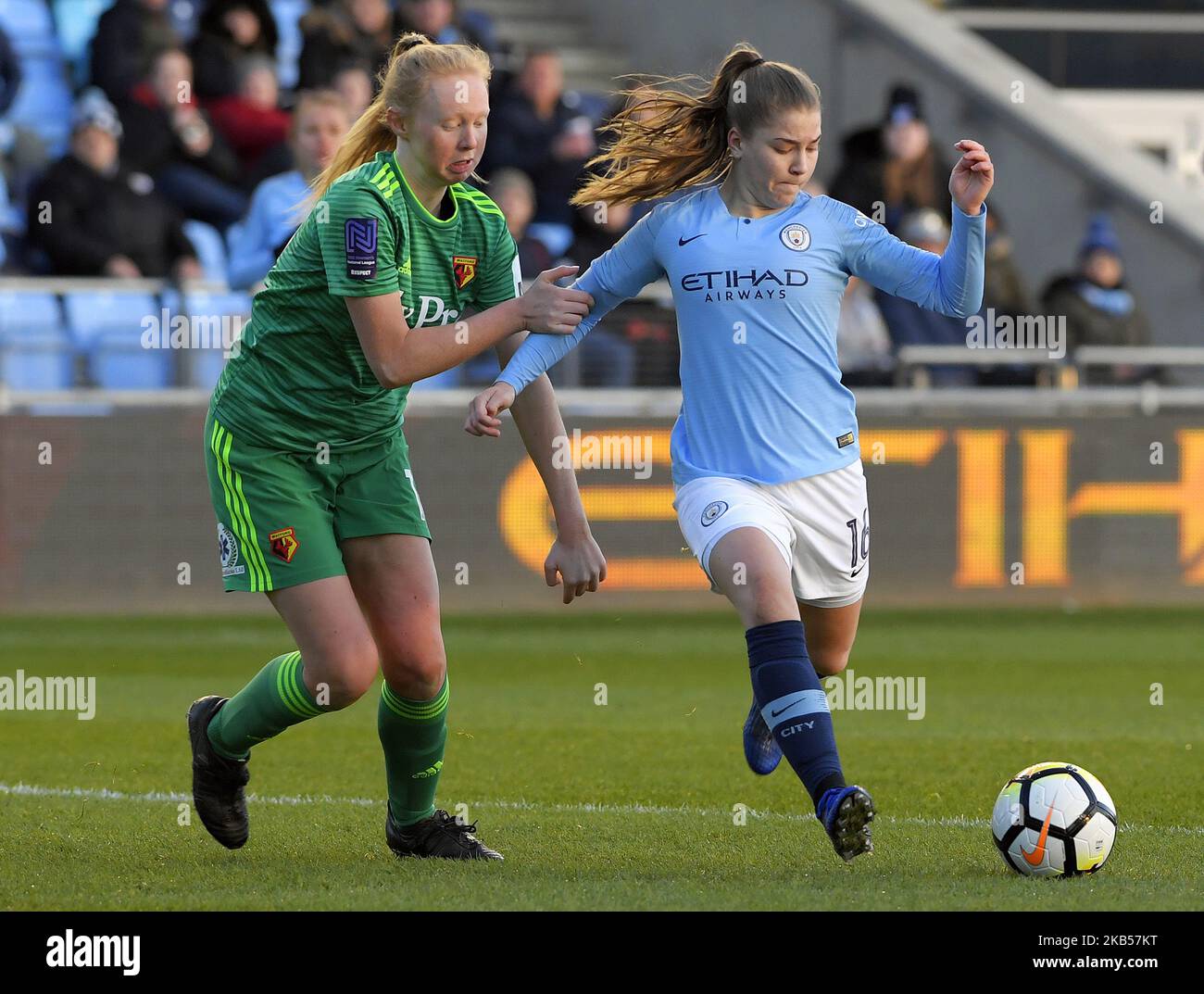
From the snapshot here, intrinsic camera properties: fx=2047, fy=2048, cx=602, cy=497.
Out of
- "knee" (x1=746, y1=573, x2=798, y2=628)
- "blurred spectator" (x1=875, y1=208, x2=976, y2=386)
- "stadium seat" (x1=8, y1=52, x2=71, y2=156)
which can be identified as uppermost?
"stadium seat" (x1=8, y1=52, x2=71, y2=156)

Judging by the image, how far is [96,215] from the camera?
13.8 meters

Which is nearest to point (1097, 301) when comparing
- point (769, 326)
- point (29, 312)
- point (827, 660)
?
point (29, 312)

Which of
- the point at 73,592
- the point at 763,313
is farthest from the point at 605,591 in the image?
the point at 763,313

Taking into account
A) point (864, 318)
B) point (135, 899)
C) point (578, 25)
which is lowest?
point (135, 899)

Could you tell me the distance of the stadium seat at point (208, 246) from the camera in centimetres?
1437

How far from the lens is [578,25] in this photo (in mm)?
19516

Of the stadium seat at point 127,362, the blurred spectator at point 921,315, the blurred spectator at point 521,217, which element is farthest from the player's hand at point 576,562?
the blurred spectator at point 921,315

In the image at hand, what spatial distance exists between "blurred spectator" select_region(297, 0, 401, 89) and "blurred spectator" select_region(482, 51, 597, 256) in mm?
1058

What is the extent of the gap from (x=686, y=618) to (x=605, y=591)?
0.61 metres

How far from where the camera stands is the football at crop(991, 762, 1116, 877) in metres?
5.06

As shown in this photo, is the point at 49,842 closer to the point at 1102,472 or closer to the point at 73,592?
the point at 73,592

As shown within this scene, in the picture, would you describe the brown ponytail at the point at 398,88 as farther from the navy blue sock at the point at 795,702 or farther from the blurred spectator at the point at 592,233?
the blurred spectator at the point at 592,233

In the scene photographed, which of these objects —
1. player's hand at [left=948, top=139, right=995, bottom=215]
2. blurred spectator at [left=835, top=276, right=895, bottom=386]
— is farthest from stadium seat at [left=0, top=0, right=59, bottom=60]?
player's hand at [left=948, top=139, right=995, bottom=215]

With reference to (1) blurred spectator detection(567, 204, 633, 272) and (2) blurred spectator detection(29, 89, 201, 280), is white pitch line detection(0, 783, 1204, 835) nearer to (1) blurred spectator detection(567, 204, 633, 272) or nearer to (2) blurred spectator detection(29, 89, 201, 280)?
(2) blurred spectator detection(29, 89, 201, 280)
